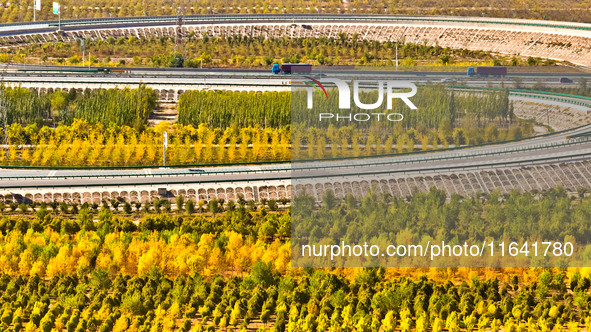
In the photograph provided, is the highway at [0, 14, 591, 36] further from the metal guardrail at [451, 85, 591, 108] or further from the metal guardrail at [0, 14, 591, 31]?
the metal guardrail at [451, 85, 591, 108]

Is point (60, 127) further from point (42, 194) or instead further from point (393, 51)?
point (393, 51)

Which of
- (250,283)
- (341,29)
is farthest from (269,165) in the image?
(341,29)

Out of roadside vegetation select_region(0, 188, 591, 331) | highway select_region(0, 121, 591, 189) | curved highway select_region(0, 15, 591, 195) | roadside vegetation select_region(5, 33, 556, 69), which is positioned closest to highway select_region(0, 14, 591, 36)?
roadside vegetation select_region(5, 33, 556, 69)

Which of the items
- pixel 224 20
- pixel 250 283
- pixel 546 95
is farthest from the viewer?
pixel 224 20

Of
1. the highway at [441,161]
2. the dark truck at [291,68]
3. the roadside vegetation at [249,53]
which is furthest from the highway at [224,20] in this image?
the highway at [441,161]

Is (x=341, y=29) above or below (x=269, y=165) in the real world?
Answer: above

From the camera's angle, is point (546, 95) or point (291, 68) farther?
point (291, 68)

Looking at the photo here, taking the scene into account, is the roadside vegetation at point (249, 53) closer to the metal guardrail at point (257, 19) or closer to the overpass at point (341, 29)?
the overpass at point (341, 29)

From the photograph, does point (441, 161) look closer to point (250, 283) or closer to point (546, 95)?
point (546, 95)

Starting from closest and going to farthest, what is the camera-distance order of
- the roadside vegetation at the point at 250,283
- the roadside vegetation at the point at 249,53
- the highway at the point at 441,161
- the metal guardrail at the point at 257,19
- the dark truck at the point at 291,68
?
the roadside vegetation at the point at 250,283 → the highway at the point at 441,161 → the dark truck at the point at 291,68 → the roadside vegetation at the point at 249,53 → the metal guardrail at the point at 257,19

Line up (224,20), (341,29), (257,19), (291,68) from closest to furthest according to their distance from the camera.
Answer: (291,68)
(341,29)
(224,20)
(257,19)

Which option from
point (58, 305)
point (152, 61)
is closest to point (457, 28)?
point (152, 61)

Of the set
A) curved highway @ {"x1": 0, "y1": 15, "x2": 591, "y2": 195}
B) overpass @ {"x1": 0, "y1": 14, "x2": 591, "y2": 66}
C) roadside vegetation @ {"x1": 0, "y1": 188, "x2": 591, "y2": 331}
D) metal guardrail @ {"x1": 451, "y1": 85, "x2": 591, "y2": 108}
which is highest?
metal guardrail @ {"x1": 451, "y1": 85, "x2": 591, "y2": 108}
